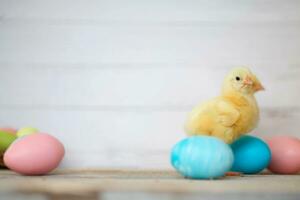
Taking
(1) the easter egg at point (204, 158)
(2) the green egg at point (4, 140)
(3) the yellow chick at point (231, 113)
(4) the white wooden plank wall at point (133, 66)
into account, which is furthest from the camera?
(4) the white wooden plank wall at point (133, 66)

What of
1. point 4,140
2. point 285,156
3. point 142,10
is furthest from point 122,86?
point 285,156

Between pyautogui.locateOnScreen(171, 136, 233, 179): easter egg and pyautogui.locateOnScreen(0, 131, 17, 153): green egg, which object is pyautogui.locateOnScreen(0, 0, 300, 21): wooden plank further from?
pyautogui.locateOnScreen(171, 136, 233, 179): easter egg

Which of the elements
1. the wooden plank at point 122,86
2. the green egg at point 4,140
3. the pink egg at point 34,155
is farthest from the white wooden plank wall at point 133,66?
the pink egg at point 34,155

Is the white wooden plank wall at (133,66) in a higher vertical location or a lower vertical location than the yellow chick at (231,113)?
higher

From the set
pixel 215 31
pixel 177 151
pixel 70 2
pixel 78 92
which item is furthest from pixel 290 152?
pixel 70 2

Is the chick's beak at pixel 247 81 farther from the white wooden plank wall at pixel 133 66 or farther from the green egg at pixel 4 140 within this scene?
the green egg at pixel 4 140

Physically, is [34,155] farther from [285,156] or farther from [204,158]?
[285,156]

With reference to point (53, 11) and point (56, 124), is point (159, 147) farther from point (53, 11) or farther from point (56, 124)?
point (53, 11)

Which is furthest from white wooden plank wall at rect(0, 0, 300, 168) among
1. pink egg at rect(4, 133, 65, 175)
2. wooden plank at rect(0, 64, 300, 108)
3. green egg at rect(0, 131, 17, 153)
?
pink egg at rect(4, 133, 65, 175)
